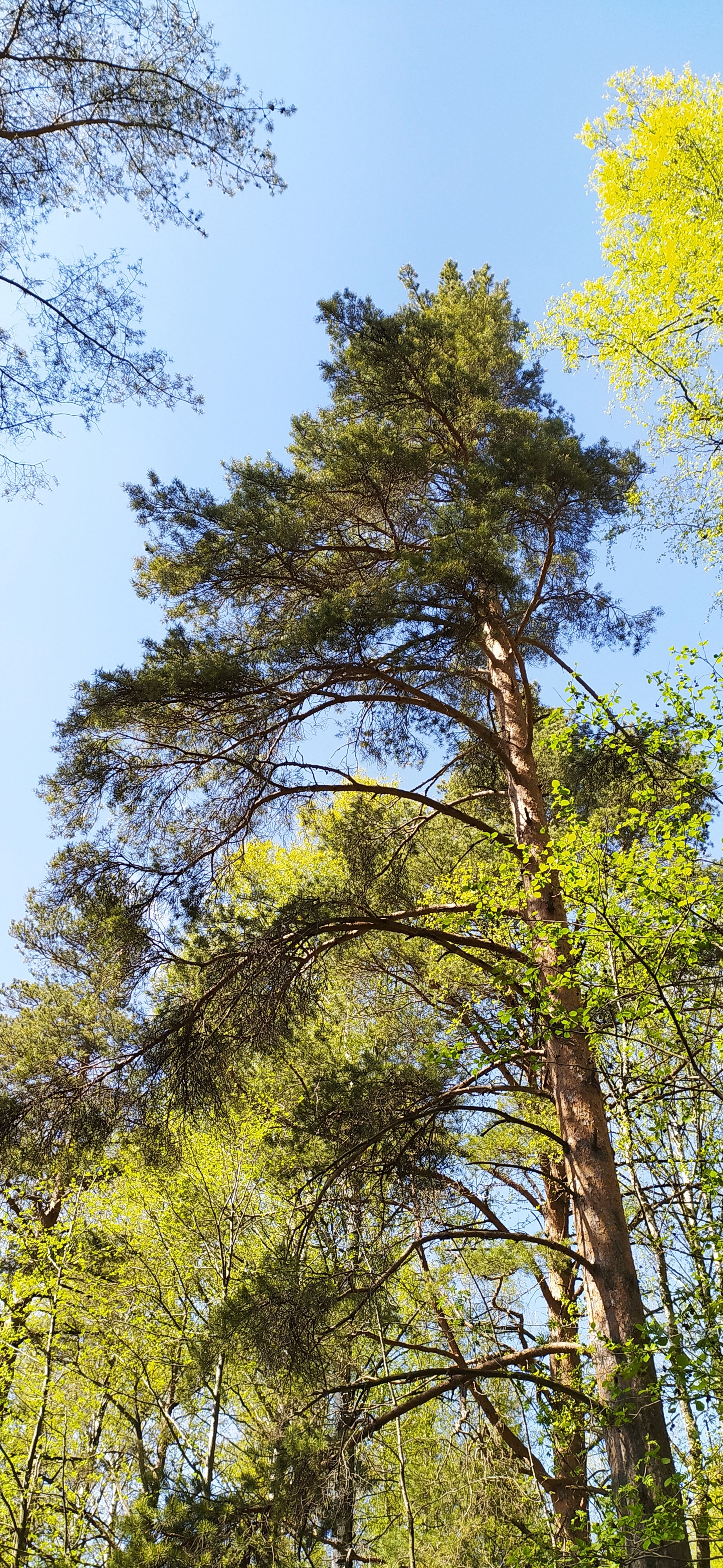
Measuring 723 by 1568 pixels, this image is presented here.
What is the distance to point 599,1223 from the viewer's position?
527cm

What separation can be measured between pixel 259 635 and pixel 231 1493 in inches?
214

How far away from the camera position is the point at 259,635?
717cm

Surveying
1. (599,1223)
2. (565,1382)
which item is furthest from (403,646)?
(565,1382)

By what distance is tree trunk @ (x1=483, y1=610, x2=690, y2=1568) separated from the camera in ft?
13.1

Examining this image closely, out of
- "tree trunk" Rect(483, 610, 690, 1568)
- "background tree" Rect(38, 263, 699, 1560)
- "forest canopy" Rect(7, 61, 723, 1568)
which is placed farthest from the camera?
"background tree" Rect(38, 263, 699, 1560)

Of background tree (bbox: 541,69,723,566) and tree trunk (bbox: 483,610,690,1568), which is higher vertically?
background tree (bbox: 541,69,723,566)

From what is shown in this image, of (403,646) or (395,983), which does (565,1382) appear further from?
(403,646)

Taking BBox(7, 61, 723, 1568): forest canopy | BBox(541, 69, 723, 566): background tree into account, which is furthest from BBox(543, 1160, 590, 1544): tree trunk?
BBox(541, 69, 723, 566): background tree

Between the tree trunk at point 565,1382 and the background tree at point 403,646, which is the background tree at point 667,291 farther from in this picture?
the tree trunk at point 565,1382

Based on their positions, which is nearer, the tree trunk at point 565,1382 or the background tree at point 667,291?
the tree trunk at point 565,1382

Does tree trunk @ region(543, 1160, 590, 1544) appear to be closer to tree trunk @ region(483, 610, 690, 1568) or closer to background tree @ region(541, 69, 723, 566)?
tree trunk @ region(483, 610, 690, 1568)

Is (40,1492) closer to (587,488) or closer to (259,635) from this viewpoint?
(259,635)

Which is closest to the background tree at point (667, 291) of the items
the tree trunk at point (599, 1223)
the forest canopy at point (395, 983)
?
the forest canopy at point (395, 983)

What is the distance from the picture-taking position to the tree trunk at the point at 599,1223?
3996 millimetres
